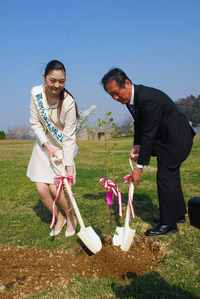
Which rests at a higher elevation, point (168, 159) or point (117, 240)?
point (168, 159)

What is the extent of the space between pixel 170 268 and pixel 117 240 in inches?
25.9

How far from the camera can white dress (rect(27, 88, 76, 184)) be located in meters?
3.23

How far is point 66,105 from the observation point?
3.18 meters

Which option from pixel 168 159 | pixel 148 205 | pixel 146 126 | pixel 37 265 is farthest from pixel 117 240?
pixel 148 205

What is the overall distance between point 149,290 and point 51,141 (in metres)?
2.03

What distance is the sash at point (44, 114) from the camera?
323 centimetres

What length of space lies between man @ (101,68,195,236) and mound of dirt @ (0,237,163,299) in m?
0.52

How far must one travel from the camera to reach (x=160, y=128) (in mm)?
3121

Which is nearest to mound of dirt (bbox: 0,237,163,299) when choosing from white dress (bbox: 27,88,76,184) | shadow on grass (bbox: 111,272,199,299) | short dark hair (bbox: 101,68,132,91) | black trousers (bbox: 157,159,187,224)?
shadow on grass (bbox: 111,272,199,299)

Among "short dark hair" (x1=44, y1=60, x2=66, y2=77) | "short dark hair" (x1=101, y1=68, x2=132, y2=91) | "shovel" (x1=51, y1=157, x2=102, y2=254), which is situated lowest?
"shovel" (x1=51, y1=157, x2=102, y2=254)

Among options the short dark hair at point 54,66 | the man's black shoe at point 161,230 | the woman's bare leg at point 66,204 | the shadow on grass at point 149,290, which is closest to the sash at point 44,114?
the short dark hair at point 54,66

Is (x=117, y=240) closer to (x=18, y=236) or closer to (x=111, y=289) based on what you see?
(x=111, y=289)

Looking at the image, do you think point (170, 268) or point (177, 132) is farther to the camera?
point (177, 132)

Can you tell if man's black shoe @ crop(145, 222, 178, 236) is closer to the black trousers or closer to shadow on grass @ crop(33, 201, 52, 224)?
the black trousers
